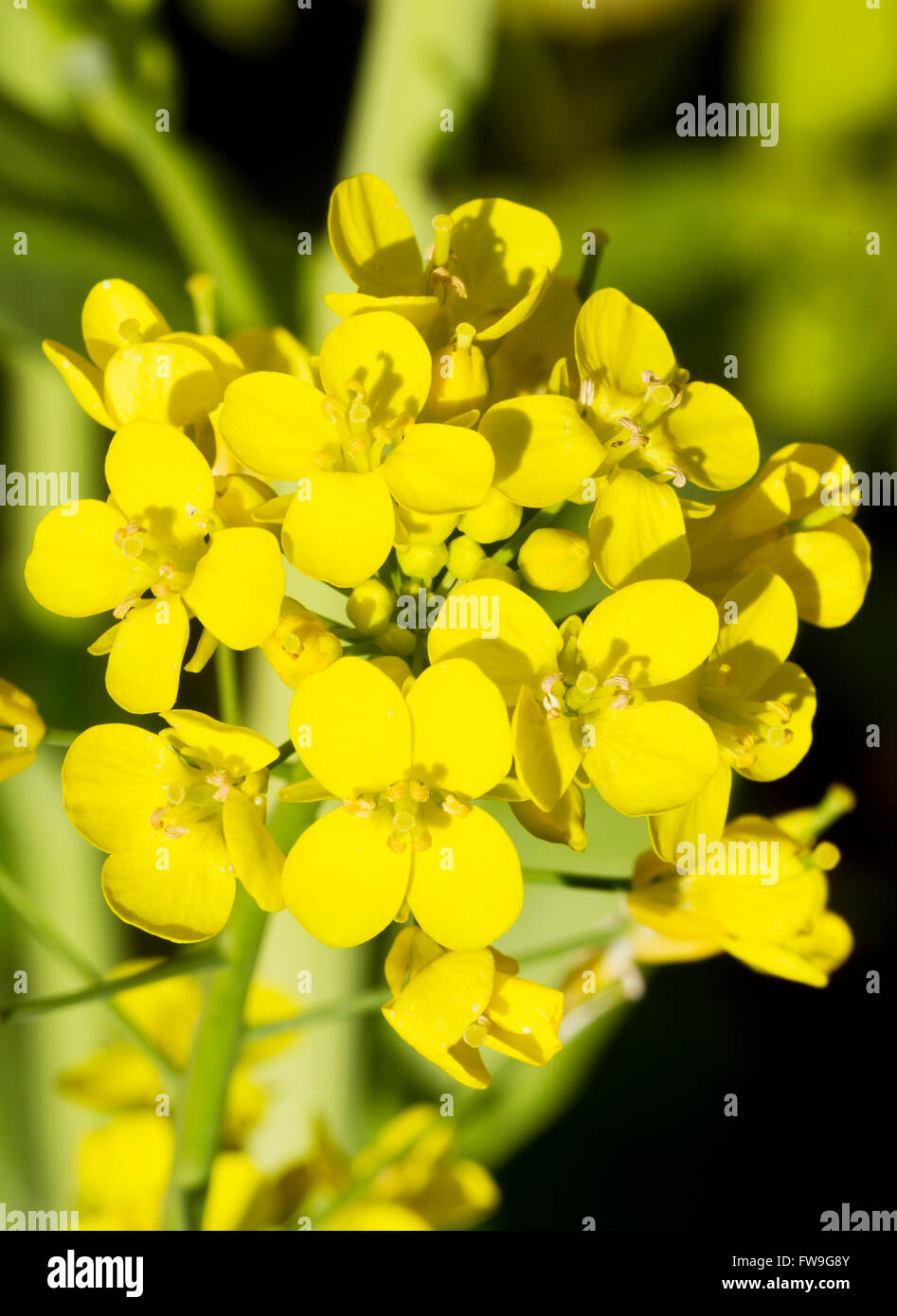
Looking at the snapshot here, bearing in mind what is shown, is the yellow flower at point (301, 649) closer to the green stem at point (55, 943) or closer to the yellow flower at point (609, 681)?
the yellow flower at point (609, 681)

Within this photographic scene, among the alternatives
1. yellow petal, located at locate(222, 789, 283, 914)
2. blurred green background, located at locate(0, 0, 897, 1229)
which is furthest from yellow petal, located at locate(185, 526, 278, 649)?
blurred green background, located at locate(0, 0, 897, 1229)

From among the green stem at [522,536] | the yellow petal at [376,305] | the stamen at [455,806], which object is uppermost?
the yellow petal at [376,305]

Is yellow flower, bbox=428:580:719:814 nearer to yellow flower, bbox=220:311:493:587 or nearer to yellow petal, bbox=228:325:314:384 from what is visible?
yellow flower, bbox=220:311:493:587

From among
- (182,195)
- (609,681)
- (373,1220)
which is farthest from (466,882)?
(182,195)

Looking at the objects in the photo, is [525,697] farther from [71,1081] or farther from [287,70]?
[287,70]

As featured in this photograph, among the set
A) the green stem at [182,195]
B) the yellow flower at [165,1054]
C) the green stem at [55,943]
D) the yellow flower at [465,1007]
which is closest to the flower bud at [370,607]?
the yellow flower at [465,1007]
